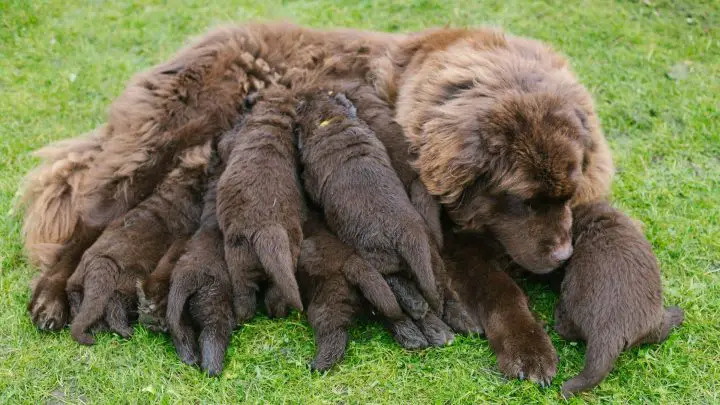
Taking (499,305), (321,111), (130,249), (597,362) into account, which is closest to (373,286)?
(499,305)

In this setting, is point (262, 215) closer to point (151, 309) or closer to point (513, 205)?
point (151, 309)

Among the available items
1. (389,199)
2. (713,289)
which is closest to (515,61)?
(389,199)

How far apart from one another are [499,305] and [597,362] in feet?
2.19

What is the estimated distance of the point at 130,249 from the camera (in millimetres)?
4391

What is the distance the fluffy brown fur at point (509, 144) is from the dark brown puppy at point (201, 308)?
4.81 feet

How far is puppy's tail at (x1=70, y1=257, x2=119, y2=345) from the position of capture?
408cm

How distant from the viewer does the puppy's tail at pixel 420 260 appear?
3.98 m

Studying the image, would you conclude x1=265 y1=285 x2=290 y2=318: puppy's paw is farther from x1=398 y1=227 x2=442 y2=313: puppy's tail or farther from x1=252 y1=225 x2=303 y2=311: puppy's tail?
x1=398 y1=227 x2=442 y2=313: puppy's tail

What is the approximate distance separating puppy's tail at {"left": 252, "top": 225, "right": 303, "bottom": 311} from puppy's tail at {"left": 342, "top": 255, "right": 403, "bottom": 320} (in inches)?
13.5

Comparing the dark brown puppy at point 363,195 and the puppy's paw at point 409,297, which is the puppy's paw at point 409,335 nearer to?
the puppy's paw at point 409,297

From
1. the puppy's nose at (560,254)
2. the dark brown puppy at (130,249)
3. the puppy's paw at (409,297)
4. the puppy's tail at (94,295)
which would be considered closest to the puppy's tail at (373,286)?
the puppy's paw at (409,297)

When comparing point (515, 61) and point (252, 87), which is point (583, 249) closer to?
point (515, 61)

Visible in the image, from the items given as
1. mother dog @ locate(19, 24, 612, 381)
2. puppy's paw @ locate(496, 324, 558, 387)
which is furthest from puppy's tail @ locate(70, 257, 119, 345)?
puppy's paw @ locate(496, 324, 558, 387)

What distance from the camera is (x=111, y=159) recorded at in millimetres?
4938
